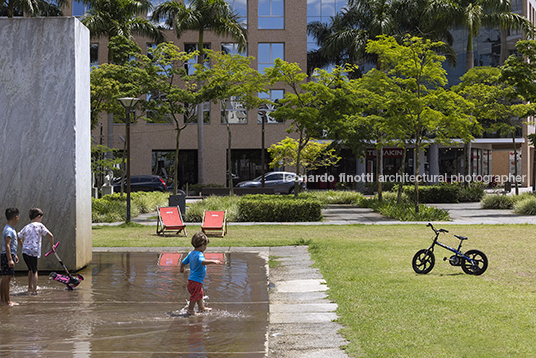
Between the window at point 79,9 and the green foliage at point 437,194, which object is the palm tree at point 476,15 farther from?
the window at point 79,9

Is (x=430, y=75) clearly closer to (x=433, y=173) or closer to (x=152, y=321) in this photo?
(x=152, y=321)

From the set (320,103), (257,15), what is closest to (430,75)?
(320,103)

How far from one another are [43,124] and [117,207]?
1230 centimetres

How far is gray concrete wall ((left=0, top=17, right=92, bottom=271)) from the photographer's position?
9.98 meters

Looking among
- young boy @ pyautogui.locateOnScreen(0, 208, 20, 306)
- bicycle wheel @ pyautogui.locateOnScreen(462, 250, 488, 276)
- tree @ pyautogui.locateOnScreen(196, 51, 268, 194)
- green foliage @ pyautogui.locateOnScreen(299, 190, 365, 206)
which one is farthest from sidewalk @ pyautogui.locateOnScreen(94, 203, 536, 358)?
green foliage @ pyautogui.locateOnScreen(299, 190, 365, 206)

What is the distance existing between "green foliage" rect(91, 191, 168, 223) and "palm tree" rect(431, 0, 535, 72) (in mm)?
22363

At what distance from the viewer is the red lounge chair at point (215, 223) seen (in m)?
16.0

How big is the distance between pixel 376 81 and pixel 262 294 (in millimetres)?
16483

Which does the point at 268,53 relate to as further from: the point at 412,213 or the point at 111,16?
the point at 412,213

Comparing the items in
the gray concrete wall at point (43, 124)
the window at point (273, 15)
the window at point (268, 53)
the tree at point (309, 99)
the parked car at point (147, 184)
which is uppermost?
the window at point (273, 15)

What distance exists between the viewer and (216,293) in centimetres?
840

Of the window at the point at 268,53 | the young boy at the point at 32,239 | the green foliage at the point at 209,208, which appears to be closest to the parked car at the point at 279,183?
the window at the point at 268,53

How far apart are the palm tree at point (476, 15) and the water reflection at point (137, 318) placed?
30828 millimetres

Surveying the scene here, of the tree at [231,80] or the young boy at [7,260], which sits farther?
the tree at [231,80]
